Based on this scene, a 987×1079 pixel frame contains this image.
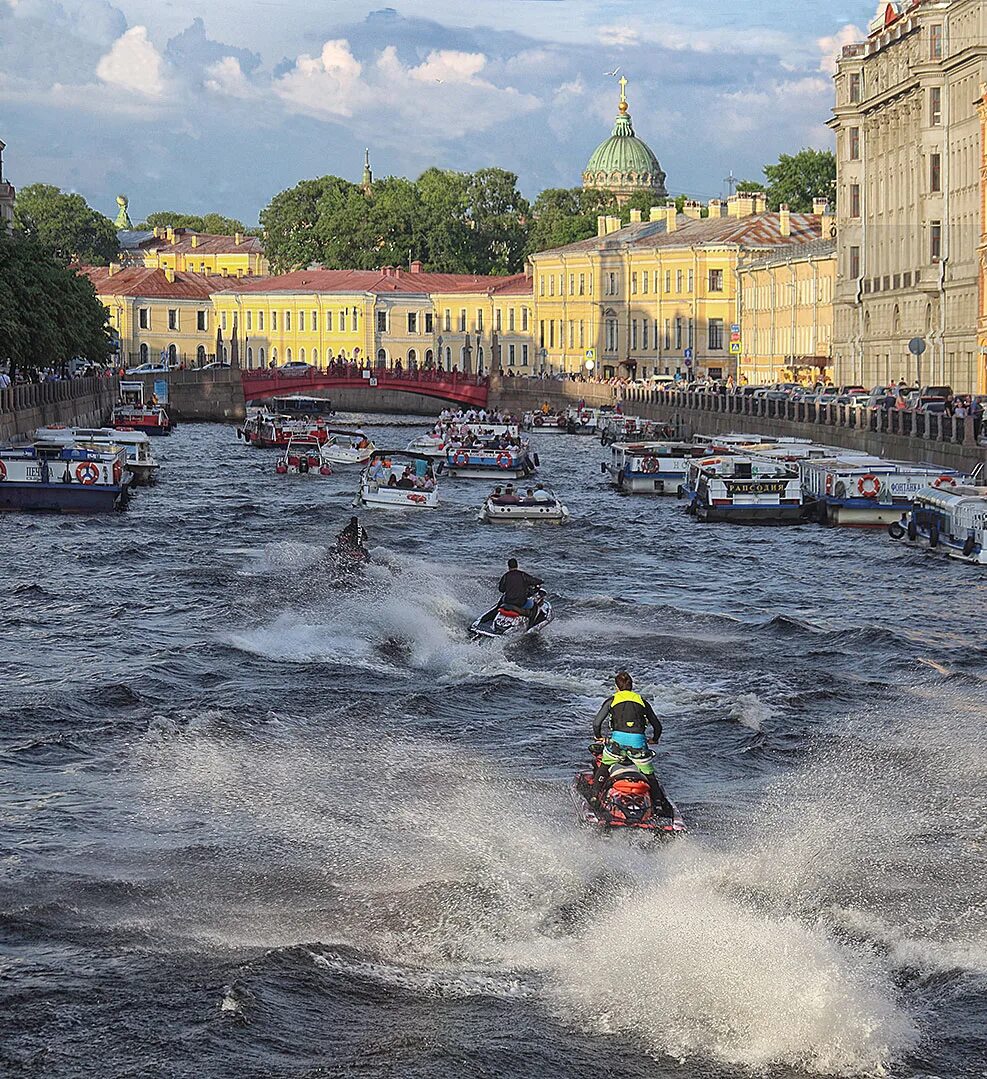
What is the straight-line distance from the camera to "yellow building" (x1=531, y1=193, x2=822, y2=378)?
144375 mm

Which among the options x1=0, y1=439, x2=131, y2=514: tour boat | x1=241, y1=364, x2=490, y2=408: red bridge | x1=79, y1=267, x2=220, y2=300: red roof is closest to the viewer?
x1=0, y1=439, x2=131, y2=514: tour boat

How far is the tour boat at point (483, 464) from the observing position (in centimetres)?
7800

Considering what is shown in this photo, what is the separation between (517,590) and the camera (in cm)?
3484

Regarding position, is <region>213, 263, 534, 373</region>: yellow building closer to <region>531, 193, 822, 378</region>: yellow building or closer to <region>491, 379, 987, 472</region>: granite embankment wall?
<region>531, 193, 822, 378</region>: yellow building

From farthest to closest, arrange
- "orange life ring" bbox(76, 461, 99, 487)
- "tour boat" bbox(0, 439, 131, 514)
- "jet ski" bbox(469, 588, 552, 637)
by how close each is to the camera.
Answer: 1. "orange life ring" bbox(76, 461, 99, 487)
2. "tour boat" bbox(0, 439, 131, 514)
3. "jet ski" bbox(469, 588, 552, 637)

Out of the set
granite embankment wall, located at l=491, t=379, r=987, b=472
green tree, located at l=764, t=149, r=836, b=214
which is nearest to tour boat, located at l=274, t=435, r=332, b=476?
granite embankment wall, located at l=491, t=379, r=987, b=472

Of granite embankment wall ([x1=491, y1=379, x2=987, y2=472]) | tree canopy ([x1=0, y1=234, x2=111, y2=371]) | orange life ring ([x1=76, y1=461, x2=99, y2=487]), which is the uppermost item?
tree canopy ([x1=0, y1=234, x2=111, y2=371])

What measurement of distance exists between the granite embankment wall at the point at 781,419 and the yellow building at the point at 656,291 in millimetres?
9764

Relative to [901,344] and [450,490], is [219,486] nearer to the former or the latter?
[450,490]

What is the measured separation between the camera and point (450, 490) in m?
71.4

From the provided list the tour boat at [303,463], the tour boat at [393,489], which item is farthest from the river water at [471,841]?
the tour boat at [303,463]

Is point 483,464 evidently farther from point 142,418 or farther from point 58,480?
point 142,418

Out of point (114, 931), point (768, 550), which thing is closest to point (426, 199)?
point (768, 550)

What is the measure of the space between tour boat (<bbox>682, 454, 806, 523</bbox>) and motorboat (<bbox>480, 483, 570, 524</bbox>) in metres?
3.90
